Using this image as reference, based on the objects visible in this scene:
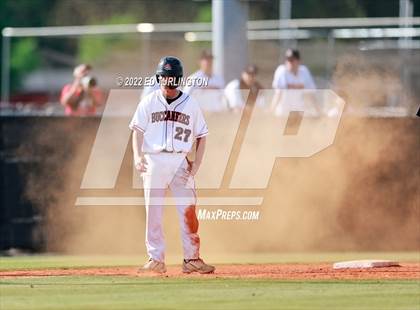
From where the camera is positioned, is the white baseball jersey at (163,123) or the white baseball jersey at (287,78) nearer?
the white baseball jersey at (163,123)

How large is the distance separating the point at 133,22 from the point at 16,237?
3006 cm

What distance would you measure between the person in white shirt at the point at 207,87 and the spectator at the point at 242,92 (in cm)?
17

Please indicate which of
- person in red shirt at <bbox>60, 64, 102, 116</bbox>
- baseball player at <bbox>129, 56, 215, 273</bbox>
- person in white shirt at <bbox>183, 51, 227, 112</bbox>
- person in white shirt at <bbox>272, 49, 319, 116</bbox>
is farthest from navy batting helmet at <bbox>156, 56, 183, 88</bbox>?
person in red shirt at <bbox>60, 64, 102, 116</bbox>

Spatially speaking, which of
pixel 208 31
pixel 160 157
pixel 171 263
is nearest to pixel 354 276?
pixel 160 157

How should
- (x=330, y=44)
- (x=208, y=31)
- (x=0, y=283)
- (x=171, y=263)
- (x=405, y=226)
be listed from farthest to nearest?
(x=208, y=31) → (x=330, y=44) → (x=405, y=226) → (x=171, y=263) → (x=0, y=283)

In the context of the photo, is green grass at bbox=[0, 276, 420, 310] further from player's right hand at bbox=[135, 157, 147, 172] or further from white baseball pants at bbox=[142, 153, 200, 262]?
player's right hand at bbox=[135, 157, 147, 172]

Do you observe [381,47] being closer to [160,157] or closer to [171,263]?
[171,263]

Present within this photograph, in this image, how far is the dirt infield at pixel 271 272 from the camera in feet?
44.9

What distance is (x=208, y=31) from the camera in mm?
29000

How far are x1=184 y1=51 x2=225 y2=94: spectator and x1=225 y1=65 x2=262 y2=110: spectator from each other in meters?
0.29

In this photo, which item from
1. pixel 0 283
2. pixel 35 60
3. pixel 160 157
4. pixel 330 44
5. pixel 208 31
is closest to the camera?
pixel 0 283

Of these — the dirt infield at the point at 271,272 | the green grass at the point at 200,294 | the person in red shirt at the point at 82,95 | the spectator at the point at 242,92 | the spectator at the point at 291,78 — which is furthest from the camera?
the person in red shirt at the point at 82,95

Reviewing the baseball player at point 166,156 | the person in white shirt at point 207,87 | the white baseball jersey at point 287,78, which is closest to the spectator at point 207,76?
the person in white shirt at point 207,87

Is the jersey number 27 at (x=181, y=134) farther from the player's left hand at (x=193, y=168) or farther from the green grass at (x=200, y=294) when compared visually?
the green grass at (x=200, y=294)
